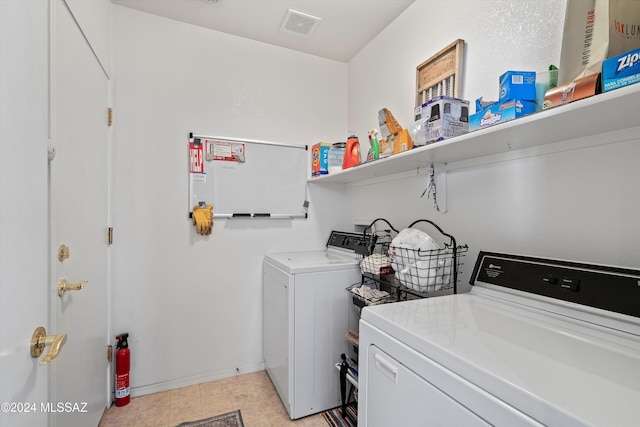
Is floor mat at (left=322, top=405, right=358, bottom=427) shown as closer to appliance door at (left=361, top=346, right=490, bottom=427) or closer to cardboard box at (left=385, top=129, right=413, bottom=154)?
appliance door at (left=361, top=346, right=490, bottom=427)

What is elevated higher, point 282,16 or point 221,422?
point 282,16

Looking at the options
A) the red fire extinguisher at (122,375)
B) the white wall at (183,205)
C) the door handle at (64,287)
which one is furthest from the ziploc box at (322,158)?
the red fire extinguisher at (122,375)

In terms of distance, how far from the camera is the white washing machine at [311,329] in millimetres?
1810

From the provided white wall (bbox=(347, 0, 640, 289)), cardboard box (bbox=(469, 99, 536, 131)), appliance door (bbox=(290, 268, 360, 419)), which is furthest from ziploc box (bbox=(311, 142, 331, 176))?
cardboard box (bbox=(469, 99, 536, 131))

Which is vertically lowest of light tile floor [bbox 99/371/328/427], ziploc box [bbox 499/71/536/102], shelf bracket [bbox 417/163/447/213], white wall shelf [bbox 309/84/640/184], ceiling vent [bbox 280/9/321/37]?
light tile floor [bbox 99/371/328/427]

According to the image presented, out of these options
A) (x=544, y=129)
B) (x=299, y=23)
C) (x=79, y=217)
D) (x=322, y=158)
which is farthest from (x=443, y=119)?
(x=79, y=217)

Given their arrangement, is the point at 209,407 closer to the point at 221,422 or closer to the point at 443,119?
the point at 221,422

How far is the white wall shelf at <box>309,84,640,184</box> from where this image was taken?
81 cm

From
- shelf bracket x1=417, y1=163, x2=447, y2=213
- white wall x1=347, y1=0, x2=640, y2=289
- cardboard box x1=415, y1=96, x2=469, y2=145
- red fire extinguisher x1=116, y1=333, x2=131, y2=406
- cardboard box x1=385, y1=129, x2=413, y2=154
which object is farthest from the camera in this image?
red fire extinguisher x1=116, y1=333, x2=131, y2=406

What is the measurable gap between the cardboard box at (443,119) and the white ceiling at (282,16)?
1159mm

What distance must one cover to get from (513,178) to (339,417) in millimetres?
1705

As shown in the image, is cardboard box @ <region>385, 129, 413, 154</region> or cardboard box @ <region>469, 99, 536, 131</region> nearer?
cardboard box @ <region>469, 99, 536, 131</region>

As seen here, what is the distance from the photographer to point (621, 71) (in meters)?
0.79

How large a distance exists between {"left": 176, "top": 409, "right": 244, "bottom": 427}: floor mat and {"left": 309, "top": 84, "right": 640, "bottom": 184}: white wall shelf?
5.96 ft
